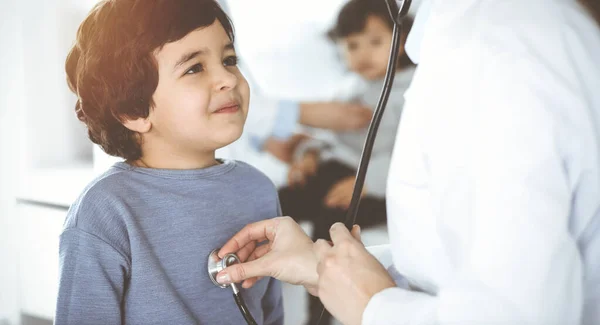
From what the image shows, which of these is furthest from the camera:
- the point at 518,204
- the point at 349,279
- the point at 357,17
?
the point at 357,17

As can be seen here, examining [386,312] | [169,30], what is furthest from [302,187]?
[386,312]

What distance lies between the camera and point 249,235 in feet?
2.32

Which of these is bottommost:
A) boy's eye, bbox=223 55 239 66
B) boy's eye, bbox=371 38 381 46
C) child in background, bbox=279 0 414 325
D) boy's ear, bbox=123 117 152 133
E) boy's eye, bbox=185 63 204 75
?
child in background, bbox=279 0 414 325

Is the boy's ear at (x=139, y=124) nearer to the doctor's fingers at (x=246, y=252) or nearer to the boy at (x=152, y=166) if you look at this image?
the boy at (x=152, y=166)

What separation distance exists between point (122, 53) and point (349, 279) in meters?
0.42

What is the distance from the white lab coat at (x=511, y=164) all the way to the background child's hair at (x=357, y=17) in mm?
567

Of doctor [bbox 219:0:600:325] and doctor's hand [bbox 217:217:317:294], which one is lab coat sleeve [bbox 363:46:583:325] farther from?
doctor's hand [bbox 217:217:317:294]

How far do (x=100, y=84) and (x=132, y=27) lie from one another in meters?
0.09

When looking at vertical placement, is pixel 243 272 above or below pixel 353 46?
below

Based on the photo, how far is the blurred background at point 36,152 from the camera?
795 millimetres

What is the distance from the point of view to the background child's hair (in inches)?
40.2

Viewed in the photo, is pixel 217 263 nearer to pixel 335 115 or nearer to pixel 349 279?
pixel 349 279

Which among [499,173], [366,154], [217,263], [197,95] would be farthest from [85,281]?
[499,173]

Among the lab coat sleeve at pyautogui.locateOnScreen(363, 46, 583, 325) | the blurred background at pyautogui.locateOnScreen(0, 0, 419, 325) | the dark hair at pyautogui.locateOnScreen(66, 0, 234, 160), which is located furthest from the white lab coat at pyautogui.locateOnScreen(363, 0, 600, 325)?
the blurred background at pyautogui.locateOnScreen(0, 0, 419, 325)
